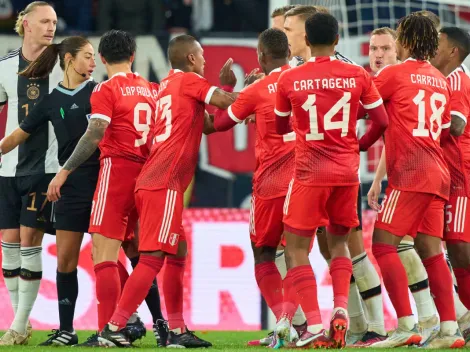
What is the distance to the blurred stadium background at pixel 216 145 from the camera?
10.0 metres

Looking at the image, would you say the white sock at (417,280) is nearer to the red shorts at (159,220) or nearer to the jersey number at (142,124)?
the red shorts at (159,220)

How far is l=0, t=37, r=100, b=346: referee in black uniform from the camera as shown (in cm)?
722

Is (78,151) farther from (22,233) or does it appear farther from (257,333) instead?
(257,333)

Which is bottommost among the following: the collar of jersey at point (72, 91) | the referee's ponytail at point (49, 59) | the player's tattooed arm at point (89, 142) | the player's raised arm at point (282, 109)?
the player's tattooed arm at point (89, 142)

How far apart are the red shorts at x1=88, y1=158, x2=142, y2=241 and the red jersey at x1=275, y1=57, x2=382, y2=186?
4.12 ft

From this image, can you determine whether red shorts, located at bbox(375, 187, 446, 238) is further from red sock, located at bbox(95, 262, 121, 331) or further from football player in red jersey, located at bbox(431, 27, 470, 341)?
red sock, located at bbox(95, 262, 121, 331)

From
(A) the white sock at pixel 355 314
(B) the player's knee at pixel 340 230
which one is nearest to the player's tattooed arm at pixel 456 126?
(B) the player's knee at pixel 340 230

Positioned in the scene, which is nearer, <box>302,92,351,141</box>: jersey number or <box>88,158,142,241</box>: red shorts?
<box>302,92,351,141</box>: jersey number

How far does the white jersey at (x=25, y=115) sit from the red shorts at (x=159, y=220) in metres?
1.14

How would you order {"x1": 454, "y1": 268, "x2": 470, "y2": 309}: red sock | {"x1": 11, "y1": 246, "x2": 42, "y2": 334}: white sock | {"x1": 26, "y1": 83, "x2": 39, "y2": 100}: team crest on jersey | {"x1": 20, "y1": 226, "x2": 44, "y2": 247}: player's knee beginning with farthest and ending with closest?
{"x1": 26, "y1": 83, "x2": 39, "y2": 100}: team crest on jersey < {"x1": 20, "y1": 226, "x2": 44, "y2": 247}: player's knee < {"x1": 11, "y1": 246, "x2": 42, "y2": 334}: white sock < {"x1": 454, "y1": 268, "x2": 470, "y2": 309}: red sock

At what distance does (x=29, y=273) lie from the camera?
301 inches

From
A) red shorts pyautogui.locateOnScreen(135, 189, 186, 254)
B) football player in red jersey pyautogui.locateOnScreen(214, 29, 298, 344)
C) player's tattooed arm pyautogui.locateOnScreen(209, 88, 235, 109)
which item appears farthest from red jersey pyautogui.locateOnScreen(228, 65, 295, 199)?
red shorts pyautogui.locateOnScreen(135, 189, 186, 254)

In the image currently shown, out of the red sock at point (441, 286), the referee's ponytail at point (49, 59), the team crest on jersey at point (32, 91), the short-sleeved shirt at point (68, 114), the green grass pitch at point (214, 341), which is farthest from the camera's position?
the team crest on jersey at point (32, 91)

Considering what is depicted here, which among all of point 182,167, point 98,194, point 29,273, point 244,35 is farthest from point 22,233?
point 244,35
